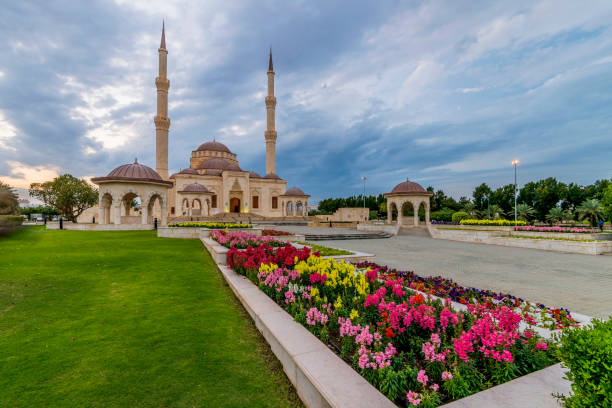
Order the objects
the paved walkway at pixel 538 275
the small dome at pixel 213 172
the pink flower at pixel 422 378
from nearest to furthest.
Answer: the pink flower at pixel 422 378
the paved walkway at pixel 538 275
the small dome at pixel 213 172

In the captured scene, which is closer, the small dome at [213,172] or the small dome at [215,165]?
the small dome at [213,172]

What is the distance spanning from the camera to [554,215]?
124ft

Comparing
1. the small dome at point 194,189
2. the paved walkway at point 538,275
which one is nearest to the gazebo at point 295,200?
the small dome at point 194,189

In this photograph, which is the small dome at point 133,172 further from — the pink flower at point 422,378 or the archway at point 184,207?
the pink flower at point 422,378

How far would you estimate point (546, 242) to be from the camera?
46.8ft

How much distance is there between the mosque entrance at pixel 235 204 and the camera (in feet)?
152

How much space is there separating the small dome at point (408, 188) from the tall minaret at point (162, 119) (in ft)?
106

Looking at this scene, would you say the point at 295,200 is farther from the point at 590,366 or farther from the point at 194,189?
the point at 590,366

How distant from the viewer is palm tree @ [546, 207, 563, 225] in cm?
3738

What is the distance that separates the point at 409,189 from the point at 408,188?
0.68ft

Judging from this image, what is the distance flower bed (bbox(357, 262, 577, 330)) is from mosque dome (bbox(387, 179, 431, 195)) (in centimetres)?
2136

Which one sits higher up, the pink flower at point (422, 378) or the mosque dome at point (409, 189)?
the mosque dome at point (409, 189)

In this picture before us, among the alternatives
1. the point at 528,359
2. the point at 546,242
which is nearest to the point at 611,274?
the point at 546,242

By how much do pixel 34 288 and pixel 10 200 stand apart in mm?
12149
